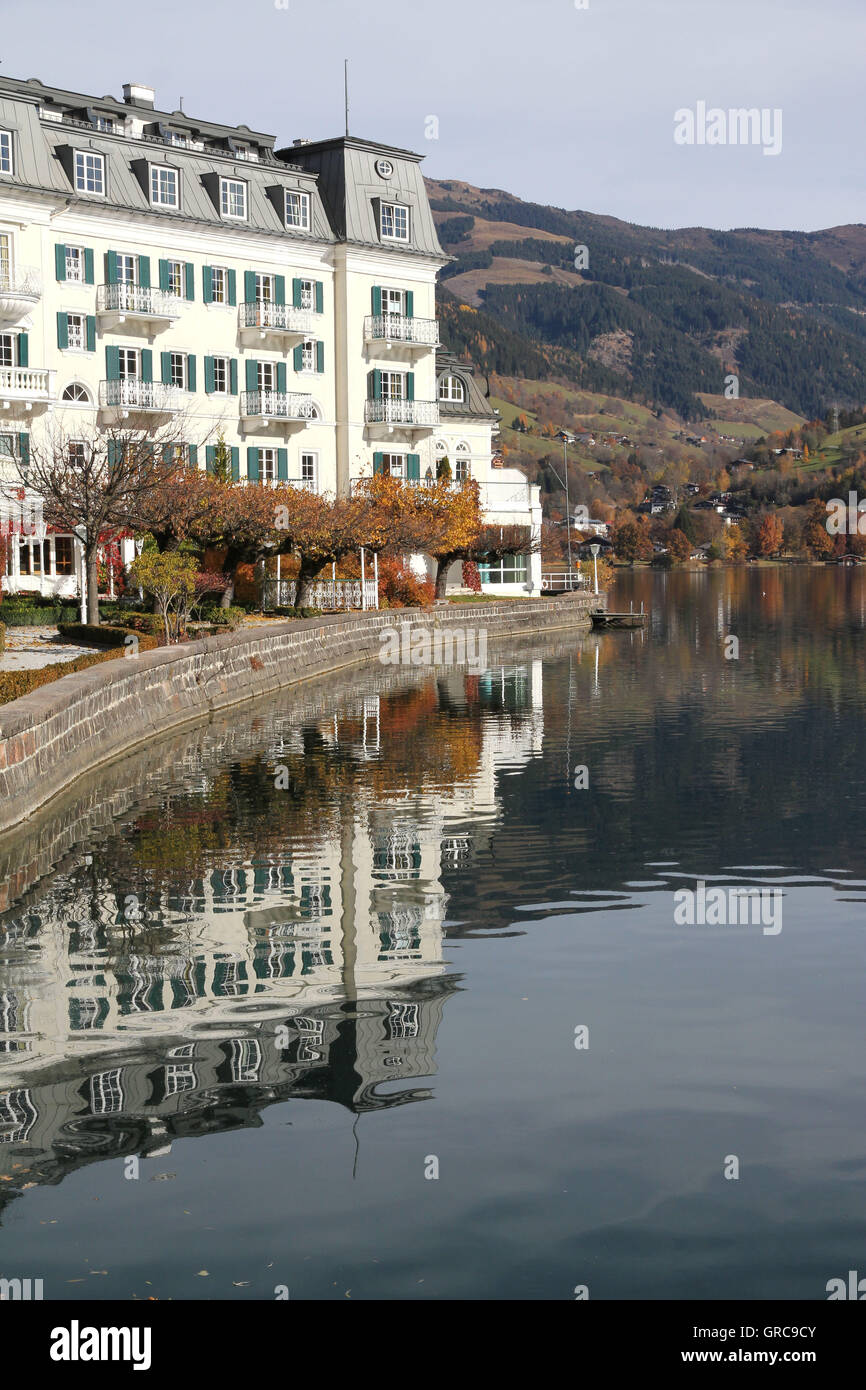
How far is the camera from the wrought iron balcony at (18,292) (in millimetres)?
54309

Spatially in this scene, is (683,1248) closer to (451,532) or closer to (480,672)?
(480,672)

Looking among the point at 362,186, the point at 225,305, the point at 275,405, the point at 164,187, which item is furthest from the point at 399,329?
the point at 164,187

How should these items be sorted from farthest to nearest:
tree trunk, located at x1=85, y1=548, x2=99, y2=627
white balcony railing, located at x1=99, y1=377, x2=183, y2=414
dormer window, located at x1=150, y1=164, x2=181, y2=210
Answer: dormer window, located at x1=150, y1=164, x2=181, y2=210
white balcony railing, located at x1=99, y1=377, x2=183, y2=414
tree trunk, located at x1=85, y1=548, x2=99, y2=627

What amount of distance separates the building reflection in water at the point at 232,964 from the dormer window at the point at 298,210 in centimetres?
4697

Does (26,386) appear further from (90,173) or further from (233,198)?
(233,198)

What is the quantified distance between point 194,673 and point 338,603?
2689cm

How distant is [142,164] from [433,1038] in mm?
55636

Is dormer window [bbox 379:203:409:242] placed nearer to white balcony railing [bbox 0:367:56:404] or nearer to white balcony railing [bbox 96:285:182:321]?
white balcony railing [bbox 96:285:182:321]

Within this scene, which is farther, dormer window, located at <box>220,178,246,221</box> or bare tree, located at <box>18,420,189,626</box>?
dormer window, located at <box>220,178,246,221</box>

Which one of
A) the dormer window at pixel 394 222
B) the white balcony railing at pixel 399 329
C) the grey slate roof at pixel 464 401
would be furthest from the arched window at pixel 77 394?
the grey slate roof at pixel 464 401

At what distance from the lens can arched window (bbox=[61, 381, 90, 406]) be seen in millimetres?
58000

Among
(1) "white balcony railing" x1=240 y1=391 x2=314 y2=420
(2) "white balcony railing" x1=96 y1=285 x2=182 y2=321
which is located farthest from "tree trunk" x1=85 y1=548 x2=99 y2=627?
(1) "white balcony railing" x1=240 y1=391 x2=314 y2=420

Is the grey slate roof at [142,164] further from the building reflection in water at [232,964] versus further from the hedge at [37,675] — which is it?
the building reflection in water at [232,964]
